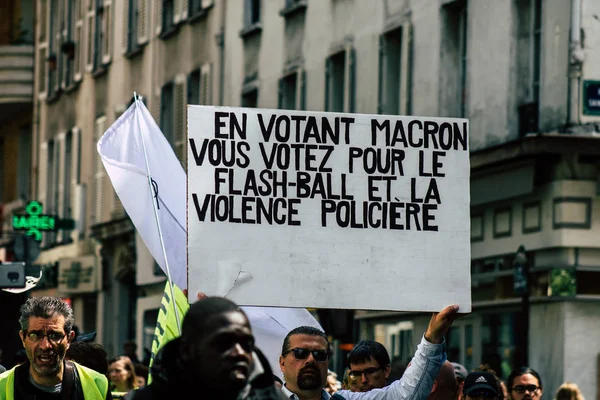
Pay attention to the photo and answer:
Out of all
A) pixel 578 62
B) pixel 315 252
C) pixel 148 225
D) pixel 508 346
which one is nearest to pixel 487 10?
pixel 578 62

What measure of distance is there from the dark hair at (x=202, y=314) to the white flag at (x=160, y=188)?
525 cm

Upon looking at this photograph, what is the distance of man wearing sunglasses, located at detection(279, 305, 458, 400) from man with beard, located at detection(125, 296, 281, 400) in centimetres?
287

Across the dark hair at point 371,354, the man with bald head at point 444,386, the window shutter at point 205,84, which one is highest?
the window shutter at point 205,84

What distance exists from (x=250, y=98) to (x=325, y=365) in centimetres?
2470

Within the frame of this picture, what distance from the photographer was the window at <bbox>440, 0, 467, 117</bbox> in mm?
24156

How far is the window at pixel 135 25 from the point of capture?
3838cm

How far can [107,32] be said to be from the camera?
41000mm

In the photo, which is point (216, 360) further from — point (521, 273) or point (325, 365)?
point (521, 273)

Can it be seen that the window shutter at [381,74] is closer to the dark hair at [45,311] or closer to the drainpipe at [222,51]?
the drainpipe at [222,51]

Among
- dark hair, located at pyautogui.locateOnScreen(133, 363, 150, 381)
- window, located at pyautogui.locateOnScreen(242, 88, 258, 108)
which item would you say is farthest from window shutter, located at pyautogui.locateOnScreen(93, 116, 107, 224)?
dark hair, located at pyautogui.locateOnScreen(133, 363, 150, 381)

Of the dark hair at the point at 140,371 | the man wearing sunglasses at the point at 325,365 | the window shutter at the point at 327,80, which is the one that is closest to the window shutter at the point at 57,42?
the window shutter at the point at 327,80

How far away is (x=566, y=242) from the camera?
20.8 m

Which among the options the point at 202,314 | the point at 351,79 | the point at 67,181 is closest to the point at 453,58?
the point at 351,79

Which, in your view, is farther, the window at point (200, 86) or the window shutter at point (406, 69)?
the window at point (200, 86)
